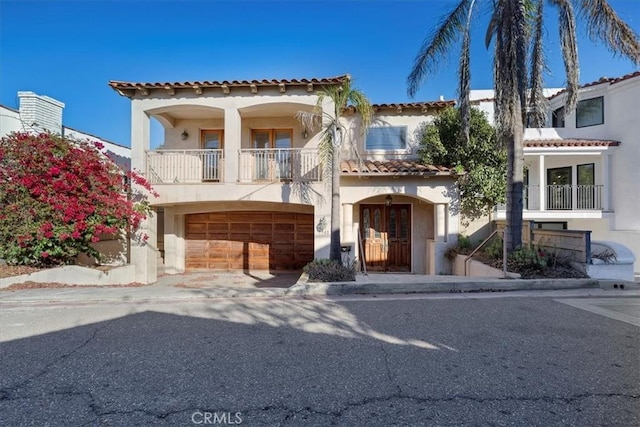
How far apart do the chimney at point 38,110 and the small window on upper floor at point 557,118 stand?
22.6 m

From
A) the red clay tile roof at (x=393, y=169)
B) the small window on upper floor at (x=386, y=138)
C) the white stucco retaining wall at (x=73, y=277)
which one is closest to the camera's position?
the white stucco retaining wall at (x=73, y=277)

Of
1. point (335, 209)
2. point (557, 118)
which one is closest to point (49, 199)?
point (335, 209)

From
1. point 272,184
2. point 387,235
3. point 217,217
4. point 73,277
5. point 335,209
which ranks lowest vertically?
point 73,277

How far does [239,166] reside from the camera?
1066 centimetres

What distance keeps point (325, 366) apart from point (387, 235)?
8934 mm

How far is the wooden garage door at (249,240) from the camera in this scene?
12.5 meters

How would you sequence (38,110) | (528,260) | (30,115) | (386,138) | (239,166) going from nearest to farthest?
(528,260) < (239,166) < (386,138) < (30,115) < (38,110)

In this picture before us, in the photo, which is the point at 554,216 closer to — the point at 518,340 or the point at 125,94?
the point at 518,340

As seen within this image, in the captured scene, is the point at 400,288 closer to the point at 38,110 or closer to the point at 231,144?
the point at 231,144

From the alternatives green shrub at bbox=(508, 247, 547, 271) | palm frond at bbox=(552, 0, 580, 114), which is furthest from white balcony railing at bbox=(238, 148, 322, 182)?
palm frond at bbox=(552, 0, 580, 114)

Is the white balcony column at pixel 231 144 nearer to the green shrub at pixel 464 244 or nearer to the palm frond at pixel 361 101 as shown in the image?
the palm frond at pixel 361 101

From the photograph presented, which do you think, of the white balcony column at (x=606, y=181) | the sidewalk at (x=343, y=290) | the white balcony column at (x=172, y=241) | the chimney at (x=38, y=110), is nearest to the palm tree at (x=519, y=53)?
the sidewalk at (x=343, y=290)

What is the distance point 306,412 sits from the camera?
106 inches

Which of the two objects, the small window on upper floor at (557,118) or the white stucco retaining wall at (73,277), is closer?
the white stucco retaining wall at (73,277)
